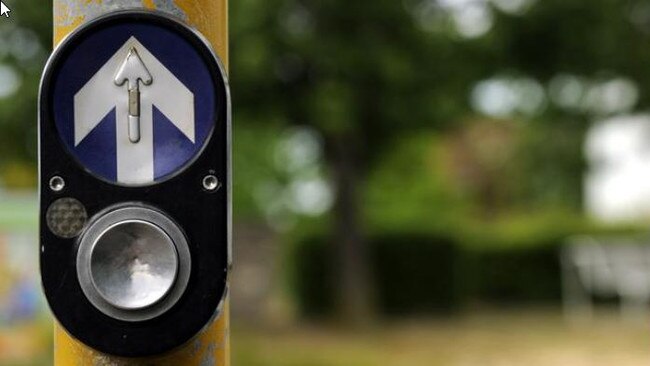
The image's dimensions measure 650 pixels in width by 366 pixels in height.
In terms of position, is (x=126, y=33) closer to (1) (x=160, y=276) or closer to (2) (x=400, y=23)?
(1) (x=160, y=276)

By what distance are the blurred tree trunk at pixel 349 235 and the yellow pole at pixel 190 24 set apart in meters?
12.2

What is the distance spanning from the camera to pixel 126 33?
5.10 ft

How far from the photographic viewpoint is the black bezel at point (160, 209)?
1.49 meters

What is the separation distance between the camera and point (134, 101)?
1.55 meters

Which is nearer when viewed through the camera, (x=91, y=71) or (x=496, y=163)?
(x=91, y=71)

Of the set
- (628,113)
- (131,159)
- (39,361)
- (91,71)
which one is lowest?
(39,361)

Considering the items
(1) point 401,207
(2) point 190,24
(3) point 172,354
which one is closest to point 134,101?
(2) point 190,24

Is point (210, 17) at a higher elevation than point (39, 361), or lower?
higher

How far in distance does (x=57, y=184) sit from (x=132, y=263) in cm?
15

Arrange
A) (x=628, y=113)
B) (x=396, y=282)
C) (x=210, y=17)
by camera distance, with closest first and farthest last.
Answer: (x=210, y=17)
(x=628, y=113)
(x=396, y=282)

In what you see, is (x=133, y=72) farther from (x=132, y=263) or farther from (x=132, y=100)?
(x=132, y=263)

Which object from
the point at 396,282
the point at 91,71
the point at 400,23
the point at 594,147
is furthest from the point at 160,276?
the point at 594,147

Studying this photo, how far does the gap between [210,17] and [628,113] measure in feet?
43.2

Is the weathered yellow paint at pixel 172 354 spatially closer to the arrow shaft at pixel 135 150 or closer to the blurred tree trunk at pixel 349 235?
the arrow shaft at pixel 135 150
